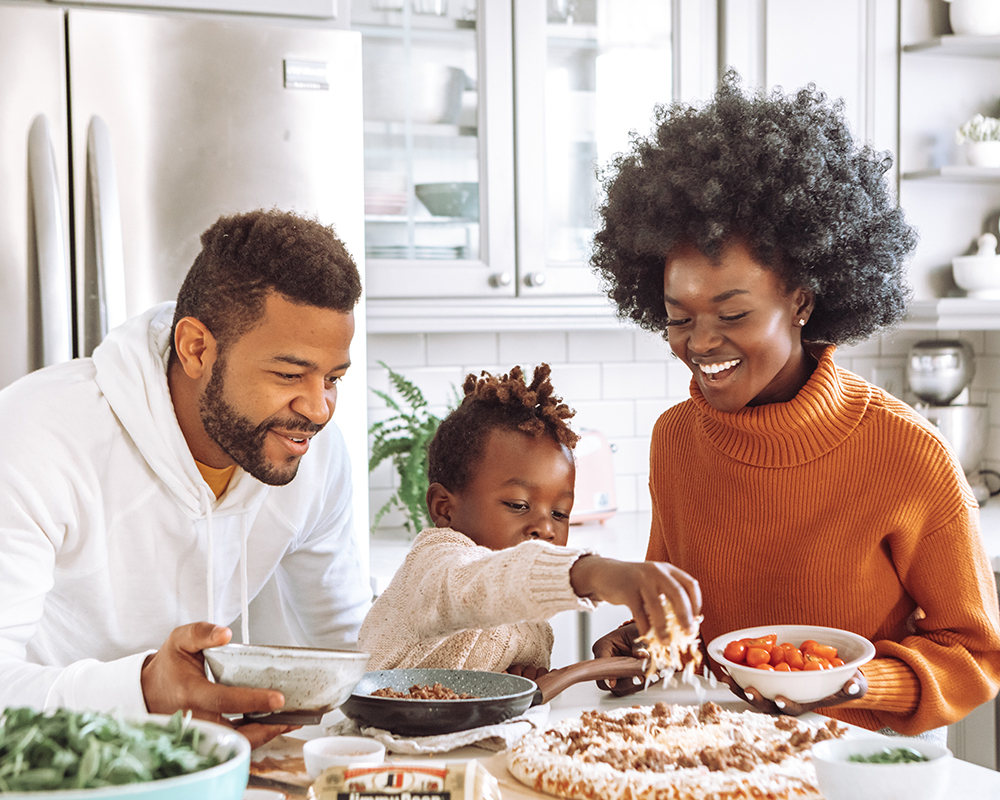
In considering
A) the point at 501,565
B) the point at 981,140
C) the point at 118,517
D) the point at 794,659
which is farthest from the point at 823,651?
the point at 981,140

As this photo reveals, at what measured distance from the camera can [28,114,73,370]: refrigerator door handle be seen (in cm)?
213

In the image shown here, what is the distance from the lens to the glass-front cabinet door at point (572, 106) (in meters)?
2.93

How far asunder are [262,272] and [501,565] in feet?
2.02

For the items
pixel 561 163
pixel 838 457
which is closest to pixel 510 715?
pixel 838 457

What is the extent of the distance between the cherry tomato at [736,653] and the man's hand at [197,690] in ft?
1.90

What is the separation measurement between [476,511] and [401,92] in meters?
1.51

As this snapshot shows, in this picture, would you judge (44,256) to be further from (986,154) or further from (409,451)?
(986,154)

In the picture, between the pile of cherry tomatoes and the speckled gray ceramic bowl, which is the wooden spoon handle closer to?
the pile of cherry tomatoes

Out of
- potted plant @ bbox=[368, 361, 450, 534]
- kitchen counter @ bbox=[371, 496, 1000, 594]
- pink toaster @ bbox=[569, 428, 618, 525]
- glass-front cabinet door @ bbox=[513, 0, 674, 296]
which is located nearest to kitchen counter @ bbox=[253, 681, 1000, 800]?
kitchen counter @ bbox=[371, 496, 1000, 594]

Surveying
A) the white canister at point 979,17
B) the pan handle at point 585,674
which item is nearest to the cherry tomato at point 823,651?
the pan handle at point 585,674

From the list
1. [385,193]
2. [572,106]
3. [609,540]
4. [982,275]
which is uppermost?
[572,106]

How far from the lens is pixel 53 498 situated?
58.9 inches

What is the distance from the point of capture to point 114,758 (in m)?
0.82

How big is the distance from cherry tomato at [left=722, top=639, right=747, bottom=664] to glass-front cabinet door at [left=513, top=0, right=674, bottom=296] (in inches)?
65.9
